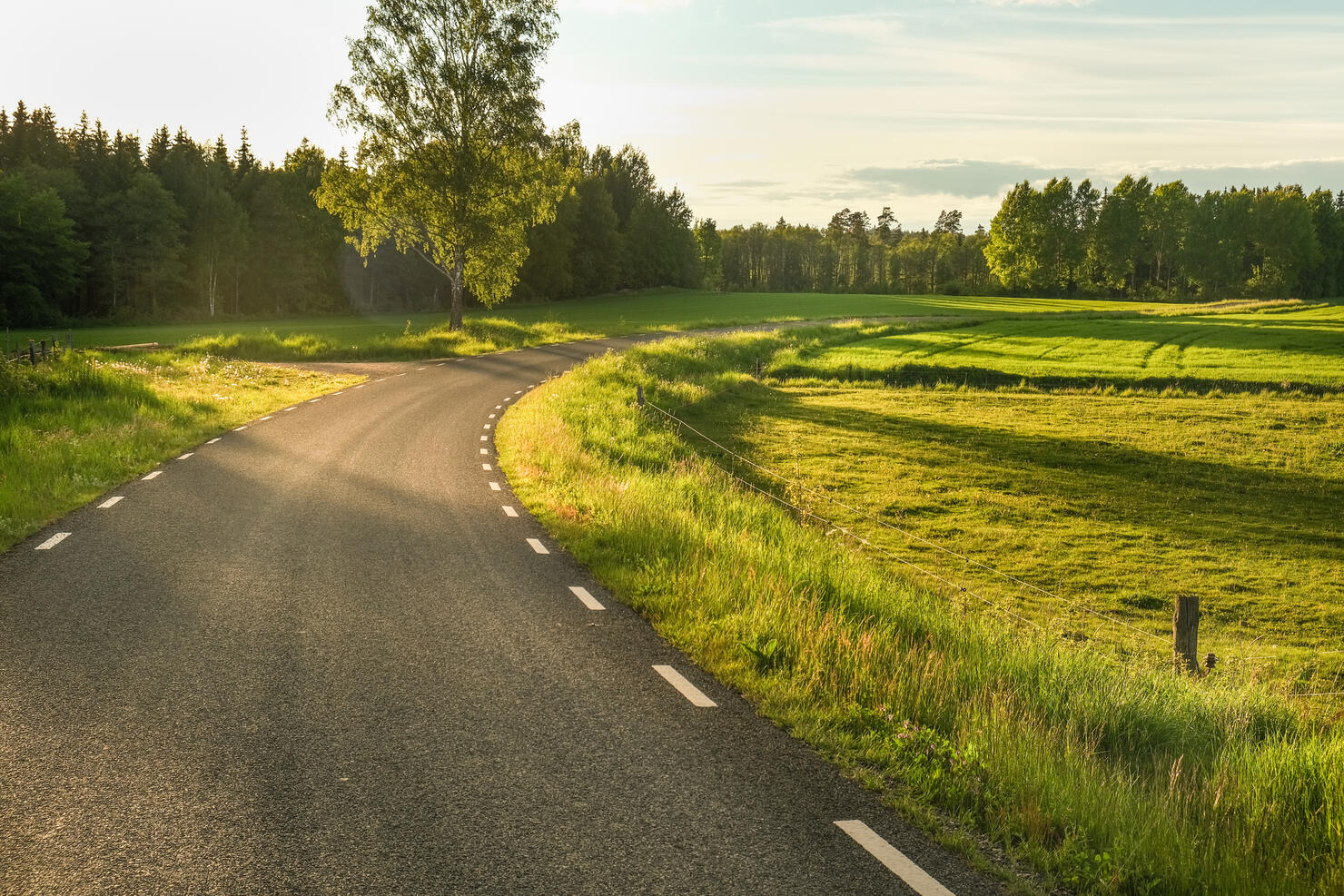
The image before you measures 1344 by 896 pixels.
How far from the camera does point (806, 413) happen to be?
108 ft

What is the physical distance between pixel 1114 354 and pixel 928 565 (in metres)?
38.7

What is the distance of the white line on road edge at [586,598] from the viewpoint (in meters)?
9.10

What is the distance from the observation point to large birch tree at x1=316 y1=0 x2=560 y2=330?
150 feet

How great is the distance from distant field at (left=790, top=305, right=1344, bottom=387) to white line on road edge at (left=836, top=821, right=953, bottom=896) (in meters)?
39.5

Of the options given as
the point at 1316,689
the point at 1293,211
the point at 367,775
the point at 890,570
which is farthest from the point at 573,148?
the point at 1293,211

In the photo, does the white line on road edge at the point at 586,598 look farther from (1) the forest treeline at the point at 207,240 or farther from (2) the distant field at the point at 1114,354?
(1) the forest treeline at the point at 207,240

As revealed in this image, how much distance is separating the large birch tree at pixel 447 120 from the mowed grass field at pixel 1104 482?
1660 cm

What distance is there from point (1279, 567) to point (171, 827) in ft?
58.1

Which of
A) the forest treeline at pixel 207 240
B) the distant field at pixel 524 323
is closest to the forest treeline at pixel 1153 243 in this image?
the distant field at pixel 524 323

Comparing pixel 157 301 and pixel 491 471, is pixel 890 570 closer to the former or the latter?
pixel 491 471

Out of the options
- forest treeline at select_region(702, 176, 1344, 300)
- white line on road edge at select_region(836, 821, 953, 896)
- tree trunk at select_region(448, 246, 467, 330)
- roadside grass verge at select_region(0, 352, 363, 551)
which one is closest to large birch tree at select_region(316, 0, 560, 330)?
tree trunk at select_region(448, 246, 467, 330)

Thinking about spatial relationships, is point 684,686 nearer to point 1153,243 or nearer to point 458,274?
point 458,274

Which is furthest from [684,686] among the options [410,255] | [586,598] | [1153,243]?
[1153,243]

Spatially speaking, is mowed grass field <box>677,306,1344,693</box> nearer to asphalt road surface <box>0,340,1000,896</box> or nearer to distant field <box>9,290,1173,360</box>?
asphalt road surface <box>0,340,1000,896</box>
